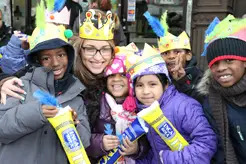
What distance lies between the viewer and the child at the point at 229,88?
214cm

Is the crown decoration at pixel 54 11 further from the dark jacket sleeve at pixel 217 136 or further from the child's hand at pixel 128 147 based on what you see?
the dark jacket sleeve at pixel 217 136

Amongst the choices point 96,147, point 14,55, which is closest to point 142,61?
point 96,147

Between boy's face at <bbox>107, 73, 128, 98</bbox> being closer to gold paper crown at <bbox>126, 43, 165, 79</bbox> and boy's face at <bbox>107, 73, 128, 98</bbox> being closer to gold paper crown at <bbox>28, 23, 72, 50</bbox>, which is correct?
gold paper crown at <bbox>126, 43, 165, 79</bbox>

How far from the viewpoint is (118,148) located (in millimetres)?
2385

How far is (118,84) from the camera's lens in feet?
8.65

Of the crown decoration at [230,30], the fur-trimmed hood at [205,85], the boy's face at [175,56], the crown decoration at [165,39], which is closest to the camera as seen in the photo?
the crown decoration at [230,30]

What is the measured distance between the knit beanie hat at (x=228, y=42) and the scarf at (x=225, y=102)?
185 mm

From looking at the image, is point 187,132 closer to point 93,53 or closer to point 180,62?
point 180,62

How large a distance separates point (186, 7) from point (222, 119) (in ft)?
13.3

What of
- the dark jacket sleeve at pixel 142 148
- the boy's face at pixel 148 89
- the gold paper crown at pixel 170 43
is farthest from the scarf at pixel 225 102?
the gold paper crown at pixel 170 43

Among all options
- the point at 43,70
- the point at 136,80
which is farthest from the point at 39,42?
the point at 136,80

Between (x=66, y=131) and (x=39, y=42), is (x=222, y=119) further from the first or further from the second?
(x=39, y=42)

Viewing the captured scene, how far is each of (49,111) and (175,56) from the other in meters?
1.50

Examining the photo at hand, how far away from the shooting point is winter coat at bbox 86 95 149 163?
7.95 feet
